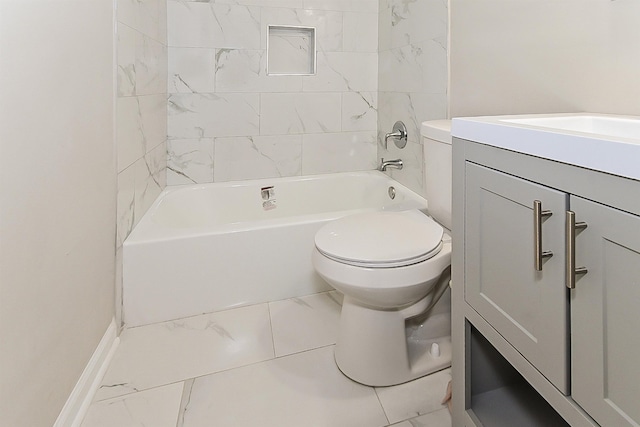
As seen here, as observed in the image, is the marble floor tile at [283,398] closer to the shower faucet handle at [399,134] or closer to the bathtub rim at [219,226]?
the bathtub rim at [219,226]

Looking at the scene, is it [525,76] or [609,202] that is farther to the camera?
[525,76]

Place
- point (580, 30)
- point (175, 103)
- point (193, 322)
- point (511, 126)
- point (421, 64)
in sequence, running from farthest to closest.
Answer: point (175, 103) < point (421, 64) < point (193, 322) < point (580, 30) < point (511, 126)

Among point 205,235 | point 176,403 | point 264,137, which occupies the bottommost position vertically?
point 176,403

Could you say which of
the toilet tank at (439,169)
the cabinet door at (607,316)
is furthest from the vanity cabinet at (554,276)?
the toilet tank at (439,169)

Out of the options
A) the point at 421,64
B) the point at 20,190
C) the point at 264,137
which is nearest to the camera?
the point at 20,190

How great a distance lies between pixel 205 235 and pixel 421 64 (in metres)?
1.44

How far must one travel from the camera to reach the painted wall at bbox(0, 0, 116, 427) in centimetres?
83

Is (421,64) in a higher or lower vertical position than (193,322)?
higher

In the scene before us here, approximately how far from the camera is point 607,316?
0.55 meters

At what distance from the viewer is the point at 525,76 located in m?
1.43

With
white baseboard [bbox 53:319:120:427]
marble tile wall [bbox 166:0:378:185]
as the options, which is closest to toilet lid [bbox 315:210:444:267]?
white baseboard [bbox 53:319:120:427]

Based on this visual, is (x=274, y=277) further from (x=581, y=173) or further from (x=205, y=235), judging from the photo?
(x=581, y=173)

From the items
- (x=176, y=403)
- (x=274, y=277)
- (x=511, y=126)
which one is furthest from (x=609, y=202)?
(x=274, y=277)

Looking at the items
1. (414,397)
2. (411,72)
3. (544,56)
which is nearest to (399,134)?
(411,72)
